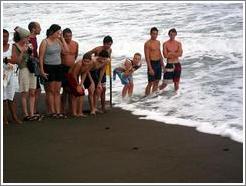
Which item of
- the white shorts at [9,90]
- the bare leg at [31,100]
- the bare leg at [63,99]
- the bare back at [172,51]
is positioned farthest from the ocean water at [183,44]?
the white shorts at [9,90]

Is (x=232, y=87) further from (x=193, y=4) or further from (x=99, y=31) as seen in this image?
(x=193, y=4)

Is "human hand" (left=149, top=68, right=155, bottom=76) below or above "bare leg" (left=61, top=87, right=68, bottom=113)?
above

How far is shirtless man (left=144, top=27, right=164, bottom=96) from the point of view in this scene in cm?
864

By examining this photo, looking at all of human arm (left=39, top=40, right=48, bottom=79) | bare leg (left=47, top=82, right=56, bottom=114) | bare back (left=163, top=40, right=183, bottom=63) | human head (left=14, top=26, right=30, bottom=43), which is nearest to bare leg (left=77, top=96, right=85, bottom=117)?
bare leg (left=47, top=82, right=56, bottom=114)

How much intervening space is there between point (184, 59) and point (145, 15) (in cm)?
666

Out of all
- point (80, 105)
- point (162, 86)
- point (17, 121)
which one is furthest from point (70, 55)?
point (162, 86)

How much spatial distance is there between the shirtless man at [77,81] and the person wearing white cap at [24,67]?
54 centimetres

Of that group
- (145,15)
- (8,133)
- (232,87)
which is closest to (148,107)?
(232,87)

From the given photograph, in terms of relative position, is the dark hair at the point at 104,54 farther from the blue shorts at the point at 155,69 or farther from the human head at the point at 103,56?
the blue shorts at the point at 155,69

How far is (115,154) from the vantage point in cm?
Result: 495

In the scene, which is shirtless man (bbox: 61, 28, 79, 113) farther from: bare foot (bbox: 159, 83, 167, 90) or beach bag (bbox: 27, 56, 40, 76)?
bare foot (bbox: 159, 83, 167, 90)

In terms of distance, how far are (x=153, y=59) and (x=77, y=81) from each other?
2.29 metres

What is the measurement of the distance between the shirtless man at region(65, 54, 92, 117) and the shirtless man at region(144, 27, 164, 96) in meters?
1.95

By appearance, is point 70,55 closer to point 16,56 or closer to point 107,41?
point 107,41
